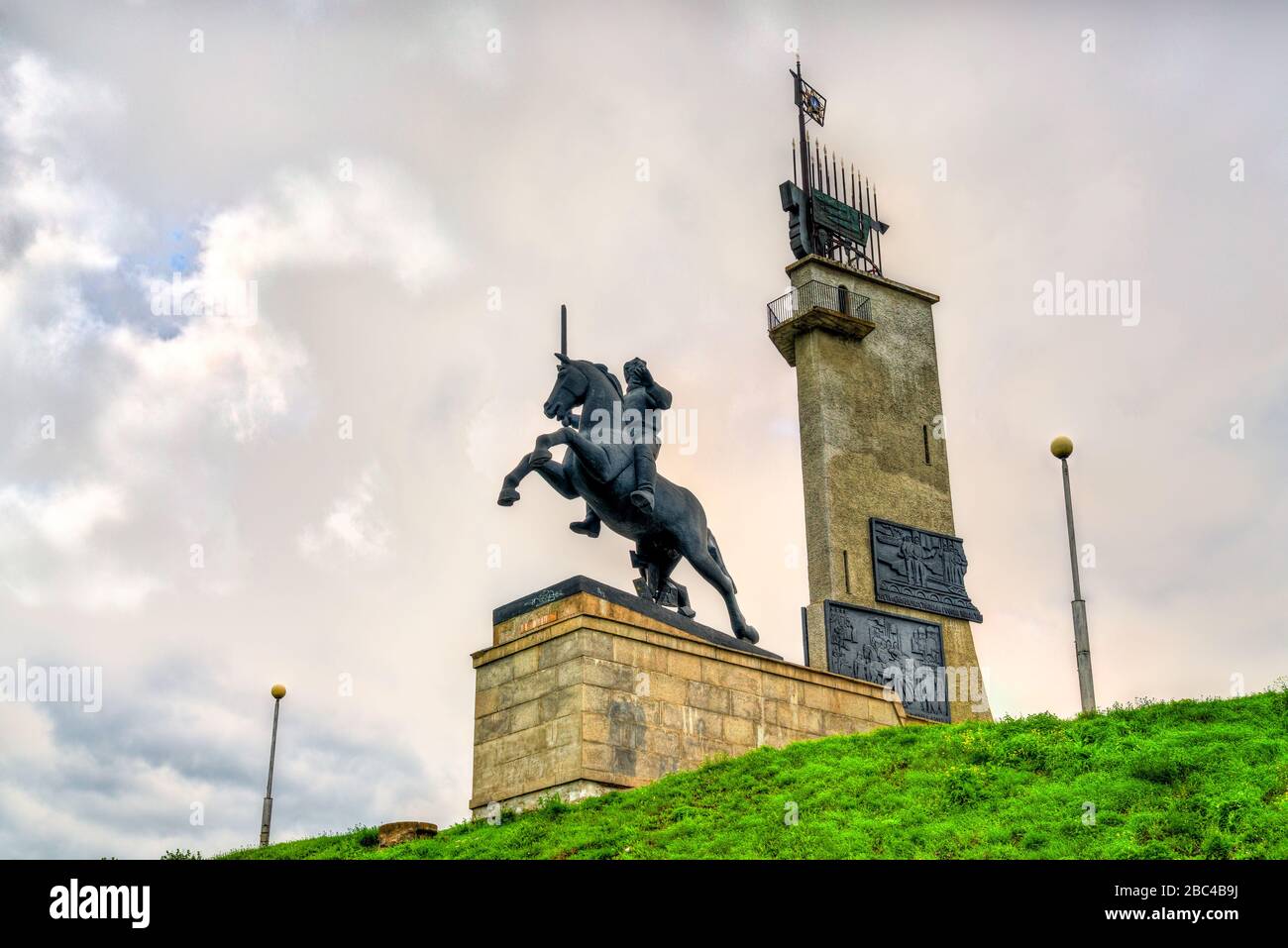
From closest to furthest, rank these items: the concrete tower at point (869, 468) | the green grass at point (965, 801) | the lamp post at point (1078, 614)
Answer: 1. the green grass at point (965, 801)
2. the lamp post at point (1078, 614)
3. the concrete tower at point (869, 468)

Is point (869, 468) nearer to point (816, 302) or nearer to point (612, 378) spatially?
point (816, 302)

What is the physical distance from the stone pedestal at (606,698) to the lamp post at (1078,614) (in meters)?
3.66

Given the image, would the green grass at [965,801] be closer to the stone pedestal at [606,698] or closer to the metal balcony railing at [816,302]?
the stone pedestal at [606,698]

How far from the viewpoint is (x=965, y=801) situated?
1152 centimetres

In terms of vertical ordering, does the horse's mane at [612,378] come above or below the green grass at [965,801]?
above

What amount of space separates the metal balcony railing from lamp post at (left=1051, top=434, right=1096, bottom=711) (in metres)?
12.3

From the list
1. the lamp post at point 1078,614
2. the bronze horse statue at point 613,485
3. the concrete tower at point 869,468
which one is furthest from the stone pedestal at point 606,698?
the concrete tower at point 869,468

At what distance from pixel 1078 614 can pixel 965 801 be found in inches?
164

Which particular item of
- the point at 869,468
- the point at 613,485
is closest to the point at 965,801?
the point at 613,485

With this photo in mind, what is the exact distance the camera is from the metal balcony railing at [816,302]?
92.0ft
